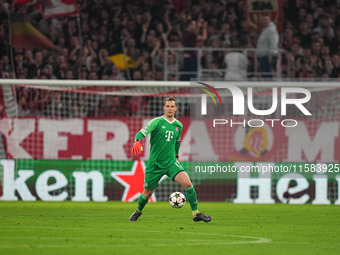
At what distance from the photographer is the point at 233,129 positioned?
19047mm

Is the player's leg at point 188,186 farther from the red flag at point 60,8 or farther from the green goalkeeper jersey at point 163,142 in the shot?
the red flag at point 60,8

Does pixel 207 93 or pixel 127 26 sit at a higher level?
pixel 127 26

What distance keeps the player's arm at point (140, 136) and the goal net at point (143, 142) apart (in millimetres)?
5761

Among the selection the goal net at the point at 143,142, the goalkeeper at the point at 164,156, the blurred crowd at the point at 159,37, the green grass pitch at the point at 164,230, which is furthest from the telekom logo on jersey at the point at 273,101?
the goalkeeper at the point at 164,156

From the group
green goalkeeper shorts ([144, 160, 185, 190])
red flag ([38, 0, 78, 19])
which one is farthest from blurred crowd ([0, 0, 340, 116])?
green goalkeeper shorts ([144, 160, 185, 190])

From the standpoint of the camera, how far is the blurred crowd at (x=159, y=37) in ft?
71.3

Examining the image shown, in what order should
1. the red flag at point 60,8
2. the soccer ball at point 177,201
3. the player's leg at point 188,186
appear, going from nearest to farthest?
the player's leg at point 188,186, the soccer ball at point 177,201, the red flag at point 60,8

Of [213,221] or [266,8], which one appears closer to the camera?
[213,221]

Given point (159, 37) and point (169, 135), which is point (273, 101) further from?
point (169, 135)

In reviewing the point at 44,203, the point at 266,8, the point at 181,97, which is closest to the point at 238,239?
the point at 44,203

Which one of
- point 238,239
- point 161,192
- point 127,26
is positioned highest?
point 127,26

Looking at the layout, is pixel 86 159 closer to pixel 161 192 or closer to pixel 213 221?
pixel 161 192

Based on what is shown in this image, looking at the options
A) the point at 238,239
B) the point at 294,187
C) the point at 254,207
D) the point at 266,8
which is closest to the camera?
the point at 238,239

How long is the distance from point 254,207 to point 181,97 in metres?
3.74
